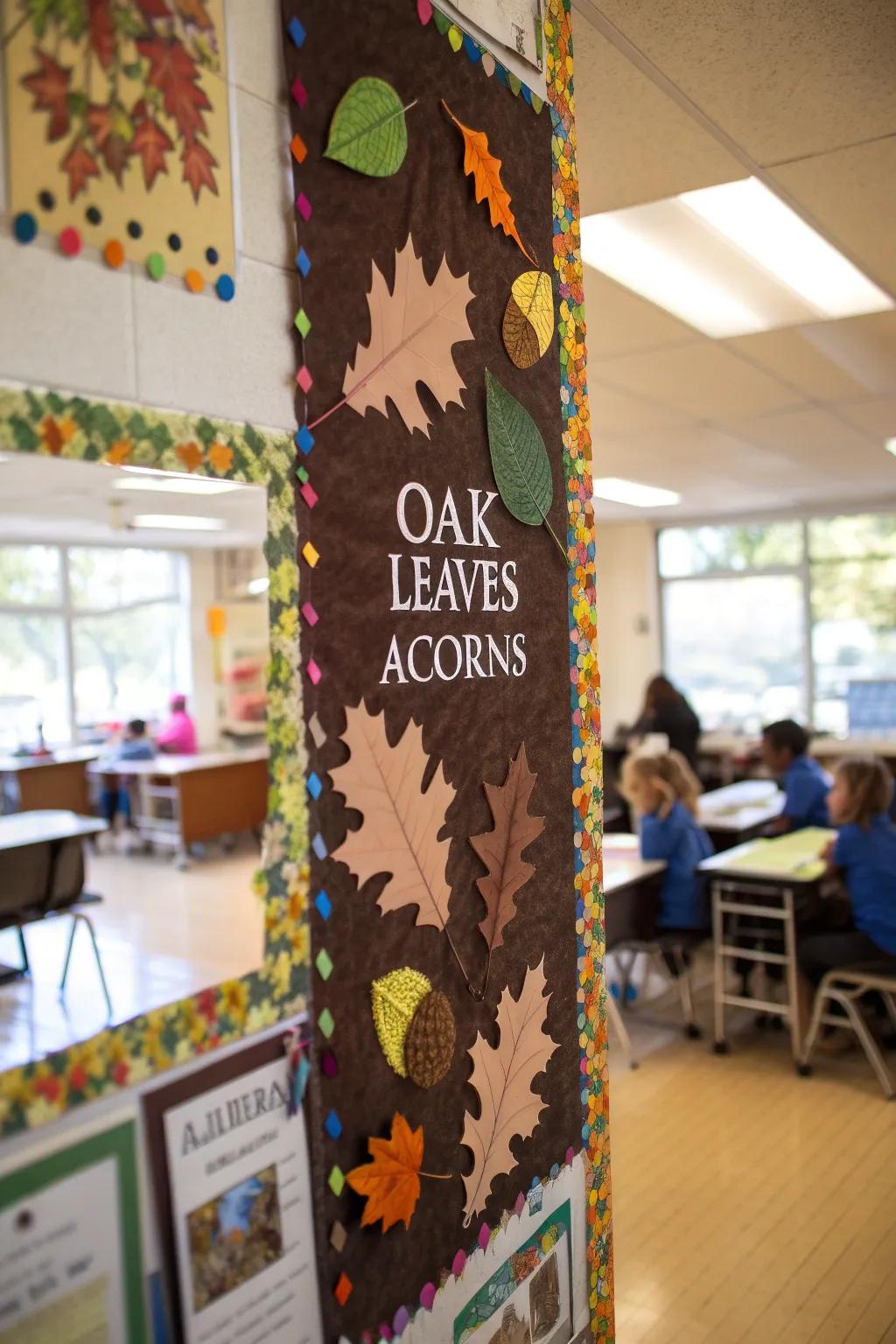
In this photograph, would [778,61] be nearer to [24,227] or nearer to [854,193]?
[854,193]

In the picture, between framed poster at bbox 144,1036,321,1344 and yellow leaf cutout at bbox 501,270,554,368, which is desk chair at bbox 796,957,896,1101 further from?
framed poster at bbox 144,1036,321,1344

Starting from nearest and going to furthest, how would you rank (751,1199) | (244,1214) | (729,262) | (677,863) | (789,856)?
1. (244,1214)
2. (729,262)
3. (751,1199)
4. (789,856)
5. (677,863)

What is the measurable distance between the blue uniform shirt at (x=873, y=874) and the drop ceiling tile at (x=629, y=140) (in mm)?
2698

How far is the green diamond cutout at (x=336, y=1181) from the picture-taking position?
1198mm

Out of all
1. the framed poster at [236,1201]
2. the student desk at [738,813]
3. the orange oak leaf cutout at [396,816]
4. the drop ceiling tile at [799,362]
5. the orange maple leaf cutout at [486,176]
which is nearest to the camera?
the framed poster at [236,1201]

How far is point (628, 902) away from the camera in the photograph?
484 cm

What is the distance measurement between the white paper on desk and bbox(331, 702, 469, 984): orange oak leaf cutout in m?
0.24

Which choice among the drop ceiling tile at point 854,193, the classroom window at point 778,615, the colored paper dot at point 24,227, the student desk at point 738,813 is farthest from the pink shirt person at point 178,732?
the classroom window at point 778,615

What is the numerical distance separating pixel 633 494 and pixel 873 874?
4.52m

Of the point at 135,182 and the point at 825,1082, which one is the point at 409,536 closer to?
the point at 135,182

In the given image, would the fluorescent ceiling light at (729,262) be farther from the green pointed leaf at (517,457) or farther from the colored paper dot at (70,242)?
the colored paper dot at (70,242)

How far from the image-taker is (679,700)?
7.82 m

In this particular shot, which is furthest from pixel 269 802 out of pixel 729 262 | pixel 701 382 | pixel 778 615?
pixel 778 615

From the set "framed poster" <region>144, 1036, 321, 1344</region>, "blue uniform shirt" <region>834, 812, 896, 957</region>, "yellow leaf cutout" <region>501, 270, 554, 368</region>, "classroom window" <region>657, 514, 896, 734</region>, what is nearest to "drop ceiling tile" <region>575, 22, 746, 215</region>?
"yellow leaf cutout" <region>501, 270, 554, 368</region>
